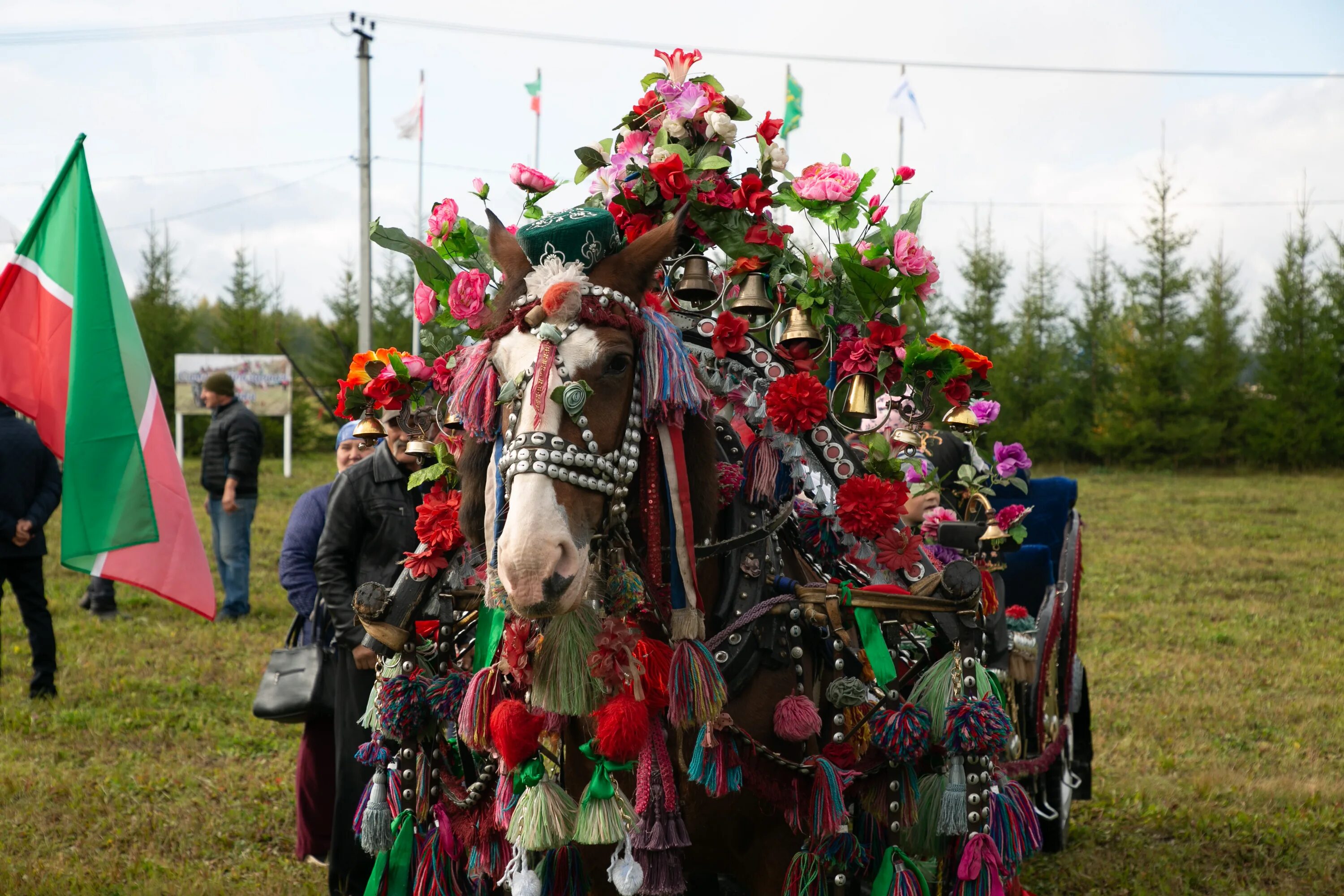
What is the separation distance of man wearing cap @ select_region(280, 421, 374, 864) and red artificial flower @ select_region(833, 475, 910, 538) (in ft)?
7.09

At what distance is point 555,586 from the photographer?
226cm

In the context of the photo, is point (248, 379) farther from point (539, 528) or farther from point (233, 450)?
point (539, 528)

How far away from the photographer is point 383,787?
11.1 ft

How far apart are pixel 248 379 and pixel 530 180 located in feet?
63.0

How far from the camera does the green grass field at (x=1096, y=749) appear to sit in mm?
4793

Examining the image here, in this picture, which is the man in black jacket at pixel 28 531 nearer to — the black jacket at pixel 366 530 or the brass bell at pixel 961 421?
the black jacket at pixel 366 530

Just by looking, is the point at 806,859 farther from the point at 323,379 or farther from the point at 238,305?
the point at 238,305

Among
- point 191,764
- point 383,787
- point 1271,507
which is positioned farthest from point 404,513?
point 1271,507

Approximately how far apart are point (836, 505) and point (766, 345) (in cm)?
53

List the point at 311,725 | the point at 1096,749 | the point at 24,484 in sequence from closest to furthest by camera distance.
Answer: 1. the point at 311,725
2. the point at 1096,749
3. the point at 24,484

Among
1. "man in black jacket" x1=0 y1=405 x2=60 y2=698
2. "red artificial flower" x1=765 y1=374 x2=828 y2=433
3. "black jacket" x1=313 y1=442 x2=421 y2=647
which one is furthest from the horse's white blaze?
"man in black jacket" x1=0 y1=405 x2=60 y2=698

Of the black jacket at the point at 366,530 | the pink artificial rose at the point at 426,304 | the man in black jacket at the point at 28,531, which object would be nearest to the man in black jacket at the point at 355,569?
the black jacket at the point at 366,530

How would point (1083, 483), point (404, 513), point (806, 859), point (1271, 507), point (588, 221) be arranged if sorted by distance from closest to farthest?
point (588, 221) → point (806, 859) → point (404, 513) → point (1271, 507) → point (1083, 483)

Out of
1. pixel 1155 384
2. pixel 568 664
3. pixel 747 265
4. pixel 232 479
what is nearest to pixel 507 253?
pixel 747 265
